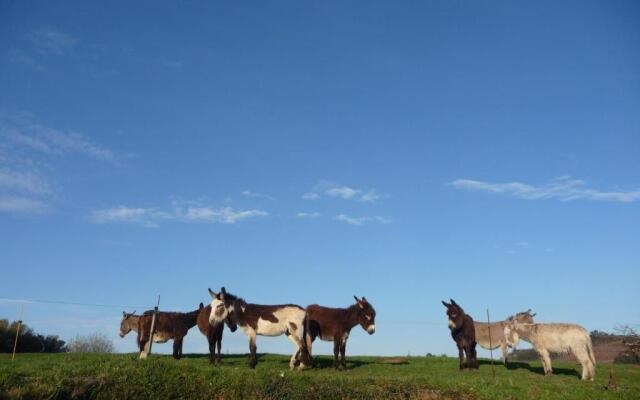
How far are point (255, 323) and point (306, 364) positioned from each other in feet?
9.52

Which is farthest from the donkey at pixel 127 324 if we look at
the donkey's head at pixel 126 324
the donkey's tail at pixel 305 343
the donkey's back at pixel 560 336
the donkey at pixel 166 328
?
the donkey's back at pixel 560 336

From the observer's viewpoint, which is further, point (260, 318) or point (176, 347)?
point (176, 347)

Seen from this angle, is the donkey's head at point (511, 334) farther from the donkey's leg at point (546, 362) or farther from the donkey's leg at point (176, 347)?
the donkey's leg at point (176, 347)

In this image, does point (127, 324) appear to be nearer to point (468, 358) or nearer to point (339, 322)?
point (339, 322)

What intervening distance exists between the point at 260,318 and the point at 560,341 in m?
13.5

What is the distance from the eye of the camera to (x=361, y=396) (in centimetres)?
1504

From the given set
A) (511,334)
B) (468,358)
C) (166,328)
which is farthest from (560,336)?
(166,328)

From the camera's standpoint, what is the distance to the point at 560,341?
2189 cm

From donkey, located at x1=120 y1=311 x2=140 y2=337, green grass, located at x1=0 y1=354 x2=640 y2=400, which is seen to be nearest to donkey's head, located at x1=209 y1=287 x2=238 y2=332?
green grass, located at x1=0 y1=354 x2=640 y2=400

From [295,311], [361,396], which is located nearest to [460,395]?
[361,396]

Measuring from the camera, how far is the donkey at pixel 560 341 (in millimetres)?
21047

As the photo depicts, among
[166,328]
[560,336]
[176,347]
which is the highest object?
[166,328]

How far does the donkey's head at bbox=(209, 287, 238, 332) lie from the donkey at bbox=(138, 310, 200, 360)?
3.47 meters

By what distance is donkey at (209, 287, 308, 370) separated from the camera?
2184 cm
